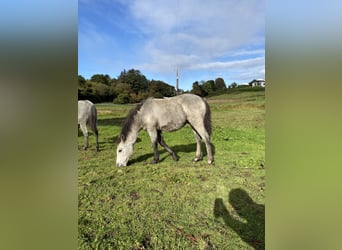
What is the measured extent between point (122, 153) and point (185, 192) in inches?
29.7

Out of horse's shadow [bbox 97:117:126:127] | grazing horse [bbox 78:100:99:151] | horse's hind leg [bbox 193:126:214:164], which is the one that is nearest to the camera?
grazing horse [bbox 78:100:99:151]

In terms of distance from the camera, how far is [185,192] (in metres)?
1.75

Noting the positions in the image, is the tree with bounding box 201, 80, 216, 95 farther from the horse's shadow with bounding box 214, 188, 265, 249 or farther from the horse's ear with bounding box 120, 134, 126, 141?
the horse's ear with bounding box 120, 134, 126, 141

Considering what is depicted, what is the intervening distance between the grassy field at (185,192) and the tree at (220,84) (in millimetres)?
93

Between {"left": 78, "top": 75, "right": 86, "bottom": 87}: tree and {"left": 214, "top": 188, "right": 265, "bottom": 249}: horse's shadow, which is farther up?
{"left": 78, "top": 75, "right": 86, "bottom": 87}: tree

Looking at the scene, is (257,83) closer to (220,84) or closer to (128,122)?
(220,84)

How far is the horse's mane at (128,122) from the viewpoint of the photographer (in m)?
2.01

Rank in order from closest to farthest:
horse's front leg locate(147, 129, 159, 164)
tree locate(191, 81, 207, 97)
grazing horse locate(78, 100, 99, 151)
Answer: grazing horse locate(78, 100, 99, 151) → tree locate(191, 81, 207, 97) → horse's front leg locate(147, 129, 159, 164)

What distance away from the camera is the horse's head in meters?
2.06

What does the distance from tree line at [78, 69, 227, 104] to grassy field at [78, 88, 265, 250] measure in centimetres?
11

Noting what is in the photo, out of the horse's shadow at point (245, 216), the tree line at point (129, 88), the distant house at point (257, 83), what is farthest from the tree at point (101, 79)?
the horse's shadow at point (245, 216)

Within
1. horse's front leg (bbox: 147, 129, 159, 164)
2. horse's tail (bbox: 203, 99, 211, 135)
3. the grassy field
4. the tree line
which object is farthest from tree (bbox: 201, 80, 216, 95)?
horse's front leg (bbox: 147, 129, 159, 164)
